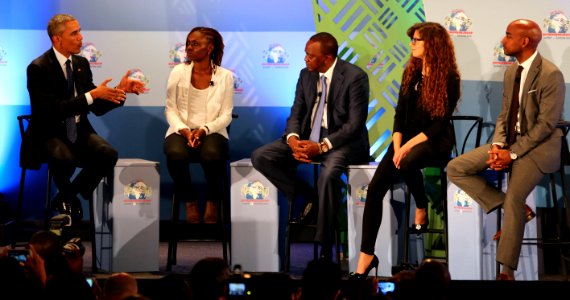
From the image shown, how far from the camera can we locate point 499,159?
257 inches

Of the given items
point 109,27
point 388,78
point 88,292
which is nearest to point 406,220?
point 388,78

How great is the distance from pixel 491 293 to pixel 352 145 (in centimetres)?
257

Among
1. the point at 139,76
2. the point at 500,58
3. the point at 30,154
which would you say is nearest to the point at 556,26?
the point at 500,58

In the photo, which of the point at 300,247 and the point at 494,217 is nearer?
the point at 494,217

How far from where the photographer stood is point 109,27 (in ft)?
26.8

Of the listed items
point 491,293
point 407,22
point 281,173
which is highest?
point 407,22

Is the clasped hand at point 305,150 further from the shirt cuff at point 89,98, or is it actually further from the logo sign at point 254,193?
the shirt cuff at point 89,98

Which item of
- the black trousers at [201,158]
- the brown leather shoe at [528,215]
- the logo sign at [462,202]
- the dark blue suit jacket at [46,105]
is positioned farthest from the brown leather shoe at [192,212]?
the brown leather shoe at [528,215]

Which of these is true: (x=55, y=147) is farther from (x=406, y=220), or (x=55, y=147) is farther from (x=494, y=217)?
(x=494, y=217)

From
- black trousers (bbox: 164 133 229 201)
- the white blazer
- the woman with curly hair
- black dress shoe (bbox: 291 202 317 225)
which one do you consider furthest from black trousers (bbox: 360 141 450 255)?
the white blazer

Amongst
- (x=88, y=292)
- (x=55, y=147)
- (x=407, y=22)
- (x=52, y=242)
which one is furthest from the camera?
(x=407, y=22)

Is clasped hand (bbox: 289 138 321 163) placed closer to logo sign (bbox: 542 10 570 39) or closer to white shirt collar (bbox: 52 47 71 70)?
white shirt collar (bbox: 52 47 71 70)

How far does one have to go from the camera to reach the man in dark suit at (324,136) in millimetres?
6965

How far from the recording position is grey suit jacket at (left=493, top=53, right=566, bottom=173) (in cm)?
646
